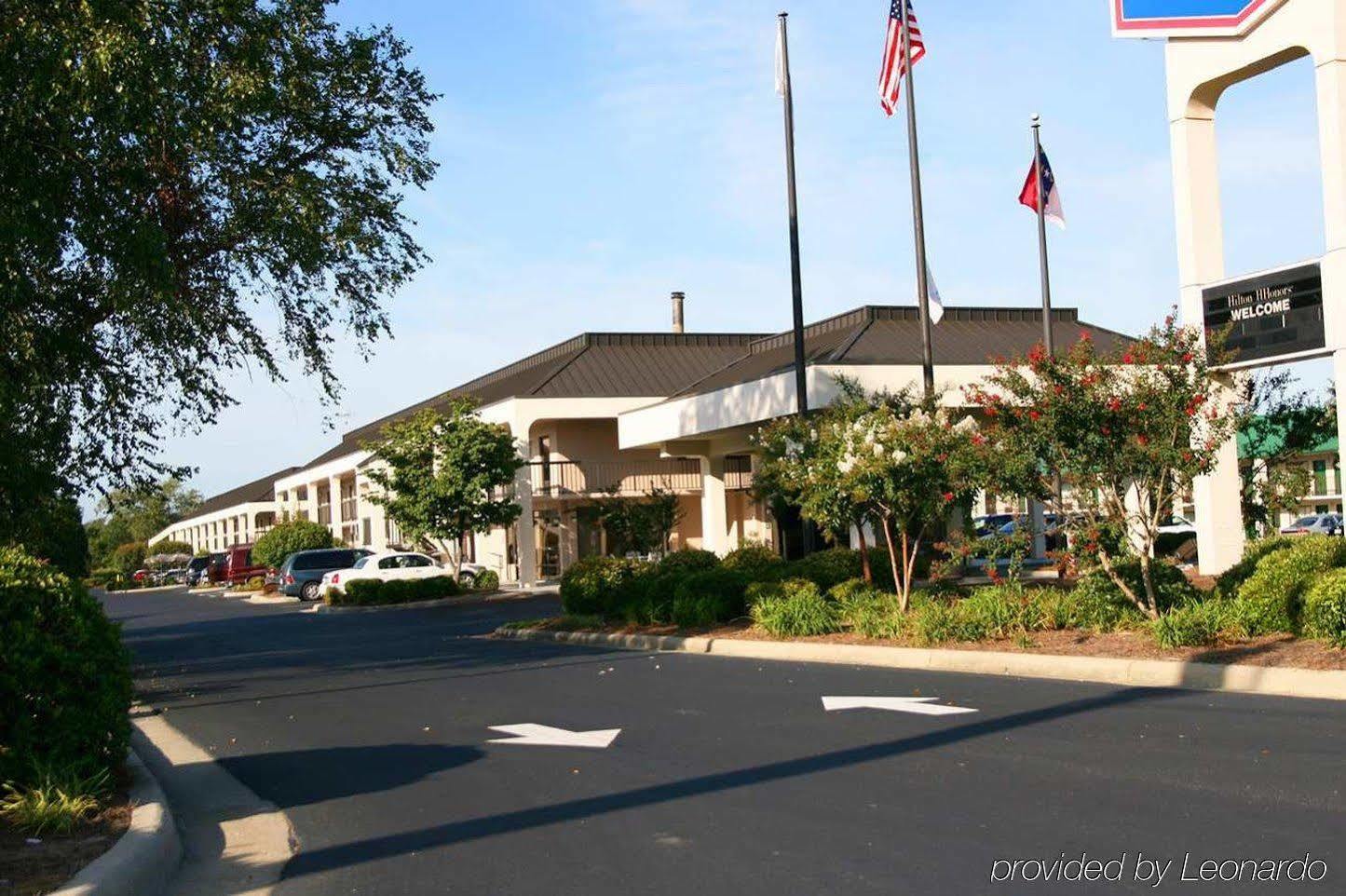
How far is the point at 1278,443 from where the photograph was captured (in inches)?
971

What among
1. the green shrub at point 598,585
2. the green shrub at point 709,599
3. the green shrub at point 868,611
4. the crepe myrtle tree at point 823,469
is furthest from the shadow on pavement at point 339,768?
the green shrub at point 598,585

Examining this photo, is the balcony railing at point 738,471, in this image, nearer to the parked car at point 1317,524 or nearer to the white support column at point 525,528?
the white support column at point 525,528

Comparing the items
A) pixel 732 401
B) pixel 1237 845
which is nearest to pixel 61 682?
pixel 1237 845

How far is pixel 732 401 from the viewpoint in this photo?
33.6m

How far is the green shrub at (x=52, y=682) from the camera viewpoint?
8312 millimetres

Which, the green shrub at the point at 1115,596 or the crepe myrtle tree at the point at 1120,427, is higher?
the crepe myrtle tree at the point at 1120,427

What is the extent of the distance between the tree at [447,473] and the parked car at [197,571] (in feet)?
109

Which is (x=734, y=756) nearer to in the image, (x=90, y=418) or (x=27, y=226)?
(x=27, y=226)

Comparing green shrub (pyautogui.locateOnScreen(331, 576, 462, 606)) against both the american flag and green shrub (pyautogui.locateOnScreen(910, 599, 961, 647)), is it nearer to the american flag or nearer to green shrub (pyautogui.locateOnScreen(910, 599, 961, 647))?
the american flag

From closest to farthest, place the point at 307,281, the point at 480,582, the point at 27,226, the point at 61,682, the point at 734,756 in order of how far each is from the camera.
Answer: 1. the point at 61,682
2. the point at 734,756
3. the point at 27,226
4. the point at 307,281
5. the point at 480,582

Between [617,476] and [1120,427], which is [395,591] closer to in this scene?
[617,476]

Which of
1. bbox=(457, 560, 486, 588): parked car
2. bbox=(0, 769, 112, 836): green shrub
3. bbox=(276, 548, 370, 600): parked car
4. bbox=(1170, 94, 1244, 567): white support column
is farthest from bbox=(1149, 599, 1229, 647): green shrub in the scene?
bbox=(276, 548, 370, 600): parked car

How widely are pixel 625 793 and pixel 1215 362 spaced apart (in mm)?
10332

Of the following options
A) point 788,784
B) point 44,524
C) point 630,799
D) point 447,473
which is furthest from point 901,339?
point 630,799
